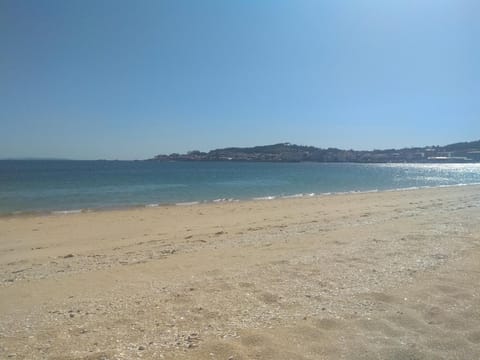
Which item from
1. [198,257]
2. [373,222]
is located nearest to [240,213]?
[373,222]

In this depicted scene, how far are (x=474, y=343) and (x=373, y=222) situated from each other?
8.69 metres

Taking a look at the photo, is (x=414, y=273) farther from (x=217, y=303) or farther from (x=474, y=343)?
(x=217, y=303)

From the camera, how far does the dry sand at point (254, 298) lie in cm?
404

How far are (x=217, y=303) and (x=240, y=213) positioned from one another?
13418mm

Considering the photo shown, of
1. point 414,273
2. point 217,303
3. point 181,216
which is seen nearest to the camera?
point 217,303

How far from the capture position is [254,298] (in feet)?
17.6

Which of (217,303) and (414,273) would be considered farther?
(414,273)

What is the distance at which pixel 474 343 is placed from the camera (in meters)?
4.01

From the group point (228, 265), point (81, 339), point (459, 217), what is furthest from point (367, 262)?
point (459, 217)

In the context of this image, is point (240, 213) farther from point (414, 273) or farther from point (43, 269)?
point (414, 273)

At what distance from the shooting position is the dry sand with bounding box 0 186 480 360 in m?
4.04

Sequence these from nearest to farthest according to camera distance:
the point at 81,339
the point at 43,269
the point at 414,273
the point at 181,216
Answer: the point at 81,339, the point at 414,273, the point at 43,269, the point at 181,216

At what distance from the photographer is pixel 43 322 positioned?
15.7 ft

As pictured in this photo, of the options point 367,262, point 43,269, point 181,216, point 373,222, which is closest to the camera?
point 367,262
